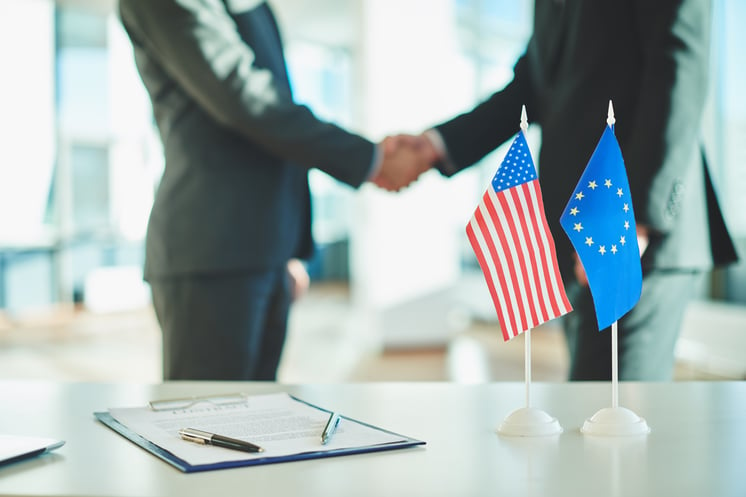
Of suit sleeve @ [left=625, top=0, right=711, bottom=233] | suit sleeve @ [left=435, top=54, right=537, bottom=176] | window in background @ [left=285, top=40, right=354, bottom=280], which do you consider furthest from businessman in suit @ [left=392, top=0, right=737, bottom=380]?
window in background @ [left=285, top=40, right=354, bottom=280]

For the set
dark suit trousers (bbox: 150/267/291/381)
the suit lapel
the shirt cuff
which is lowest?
dark suit trousers (bbox: 150/267/291/381)

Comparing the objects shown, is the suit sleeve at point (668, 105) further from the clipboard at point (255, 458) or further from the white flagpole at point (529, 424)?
the clipboard at point (255, 458)

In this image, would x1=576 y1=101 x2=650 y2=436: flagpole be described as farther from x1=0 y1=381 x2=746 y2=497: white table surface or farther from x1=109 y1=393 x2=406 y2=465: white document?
x1=109 y1=393 x2=406 y2=465: white document

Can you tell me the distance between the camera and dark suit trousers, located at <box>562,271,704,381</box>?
4.18ft

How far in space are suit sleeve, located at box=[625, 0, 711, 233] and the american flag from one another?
50cm

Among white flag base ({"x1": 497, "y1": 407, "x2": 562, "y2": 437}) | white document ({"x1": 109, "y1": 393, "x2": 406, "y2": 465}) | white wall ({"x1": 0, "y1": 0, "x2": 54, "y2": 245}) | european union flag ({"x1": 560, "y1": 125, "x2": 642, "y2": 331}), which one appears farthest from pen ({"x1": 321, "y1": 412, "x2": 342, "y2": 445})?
white wall ({"x1": 0, "y1": 0, "x2": 54, "y2": 245})

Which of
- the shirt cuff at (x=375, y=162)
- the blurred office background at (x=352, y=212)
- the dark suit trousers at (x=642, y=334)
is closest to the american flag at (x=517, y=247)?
the dark suit trousers at (x=642, y=334)

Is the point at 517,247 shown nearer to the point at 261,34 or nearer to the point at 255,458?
the point at 255,458

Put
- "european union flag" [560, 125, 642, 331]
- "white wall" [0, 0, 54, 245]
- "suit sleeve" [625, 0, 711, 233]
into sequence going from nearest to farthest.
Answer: "european union flag" [560, 125, 642, 331]
"suit sleeve" [625, 0, 711, 233]
"white wall" [0, 0, 54, 245]

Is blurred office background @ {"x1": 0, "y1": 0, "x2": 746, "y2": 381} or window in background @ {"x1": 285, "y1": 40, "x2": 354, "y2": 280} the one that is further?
window in background @ {"x1": 285, "y1": 40, "x2": 354, "y2": 280}

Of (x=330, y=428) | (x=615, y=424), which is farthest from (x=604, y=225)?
(x=330, y=428)

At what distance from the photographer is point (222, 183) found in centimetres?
156

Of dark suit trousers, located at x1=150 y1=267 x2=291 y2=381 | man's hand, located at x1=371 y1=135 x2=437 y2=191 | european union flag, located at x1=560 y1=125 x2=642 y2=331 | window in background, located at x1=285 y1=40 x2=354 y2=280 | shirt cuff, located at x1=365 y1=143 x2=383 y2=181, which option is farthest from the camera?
window in background, located at x1=285 y1=40 x2=354 y2=280

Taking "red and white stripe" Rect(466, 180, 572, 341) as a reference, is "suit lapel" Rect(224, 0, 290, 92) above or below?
above
